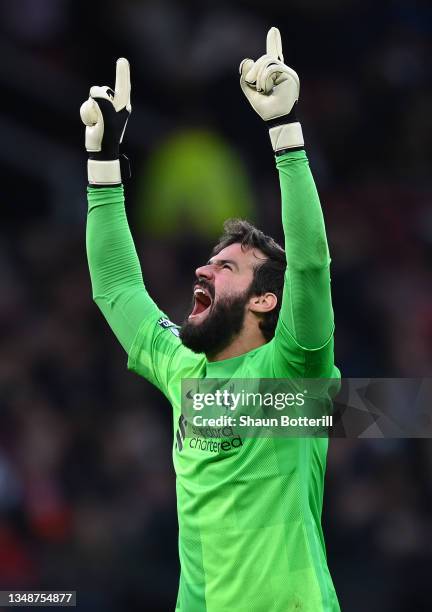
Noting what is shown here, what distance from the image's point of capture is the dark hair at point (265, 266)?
394 cm

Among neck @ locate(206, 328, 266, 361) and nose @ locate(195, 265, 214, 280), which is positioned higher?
nose @ locate(195, 265, 214, 280)

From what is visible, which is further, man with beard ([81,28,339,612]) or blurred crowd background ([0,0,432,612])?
blurred crowd background ([0,0,432,612])

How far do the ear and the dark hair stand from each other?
0.06 feet

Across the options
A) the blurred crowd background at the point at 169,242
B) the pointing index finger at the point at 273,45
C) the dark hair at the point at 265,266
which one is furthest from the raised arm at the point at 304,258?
the blurred crowd background at the point at 169,242

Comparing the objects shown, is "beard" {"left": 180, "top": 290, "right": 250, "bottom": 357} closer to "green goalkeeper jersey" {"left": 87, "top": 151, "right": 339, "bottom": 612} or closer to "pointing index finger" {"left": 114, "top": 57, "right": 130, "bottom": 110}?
"green goalkeeper jersey" {"left": 87, "top": 151, "right": 339, "bottom": 612}

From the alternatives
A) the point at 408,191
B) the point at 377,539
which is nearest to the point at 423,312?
the point at 408,191

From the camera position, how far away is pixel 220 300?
3.91 metres

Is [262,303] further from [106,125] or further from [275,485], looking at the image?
[106,125]

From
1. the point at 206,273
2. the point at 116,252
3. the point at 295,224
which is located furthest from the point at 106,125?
the point at 295,224

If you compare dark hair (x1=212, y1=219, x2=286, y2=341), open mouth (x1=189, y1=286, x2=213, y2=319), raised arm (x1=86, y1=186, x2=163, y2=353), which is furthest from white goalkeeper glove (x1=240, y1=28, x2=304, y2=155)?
raised arm (x1=86, y1=186, x2=163, y2=353)

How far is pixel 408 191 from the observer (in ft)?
27.9

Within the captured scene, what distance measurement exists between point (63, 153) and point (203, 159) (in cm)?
119

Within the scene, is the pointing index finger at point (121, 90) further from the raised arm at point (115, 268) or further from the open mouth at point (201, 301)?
the open mouth at point (201, 301)

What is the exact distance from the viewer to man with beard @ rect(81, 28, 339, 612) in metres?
3.43
